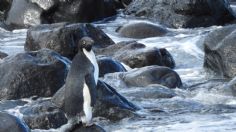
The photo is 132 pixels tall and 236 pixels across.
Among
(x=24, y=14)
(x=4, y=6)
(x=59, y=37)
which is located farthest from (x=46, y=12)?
(x=59, y=37)

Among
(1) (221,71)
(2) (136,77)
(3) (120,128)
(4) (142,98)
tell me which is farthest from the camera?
(1) (221,71)

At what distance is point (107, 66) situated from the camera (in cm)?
1209

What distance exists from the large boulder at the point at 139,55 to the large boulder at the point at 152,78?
1043 mm

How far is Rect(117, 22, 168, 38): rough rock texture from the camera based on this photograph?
16.1 meters

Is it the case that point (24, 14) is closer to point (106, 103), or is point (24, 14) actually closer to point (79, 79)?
point (106, 103)

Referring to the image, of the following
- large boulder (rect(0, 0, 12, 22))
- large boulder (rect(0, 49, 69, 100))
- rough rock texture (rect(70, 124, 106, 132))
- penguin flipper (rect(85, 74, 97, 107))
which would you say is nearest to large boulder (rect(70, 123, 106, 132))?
rough rock texture (rect(70, 124, 106, 132))

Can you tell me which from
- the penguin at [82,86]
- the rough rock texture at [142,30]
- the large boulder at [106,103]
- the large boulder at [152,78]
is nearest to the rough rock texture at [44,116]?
the large boulder at [106,103]

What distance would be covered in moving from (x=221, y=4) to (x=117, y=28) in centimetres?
271

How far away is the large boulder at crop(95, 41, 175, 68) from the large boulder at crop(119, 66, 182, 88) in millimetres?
1043

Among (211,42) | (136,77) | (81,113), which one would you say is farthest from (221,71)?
(81,113)

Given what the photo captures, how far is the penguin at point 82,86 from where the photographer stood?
7.94 meters

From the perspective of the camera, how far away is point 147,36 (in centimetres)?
1605

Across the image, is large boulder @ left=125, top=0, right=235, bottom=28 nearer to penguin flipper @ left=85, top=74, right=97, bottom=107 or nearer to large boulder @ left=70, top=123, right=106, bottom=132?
penguin flipper @ left=85, top=74, right=97, bottom=107

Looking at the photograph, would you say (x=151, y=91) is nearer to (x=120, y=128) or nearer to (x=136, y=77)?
(x=136, y=77)
